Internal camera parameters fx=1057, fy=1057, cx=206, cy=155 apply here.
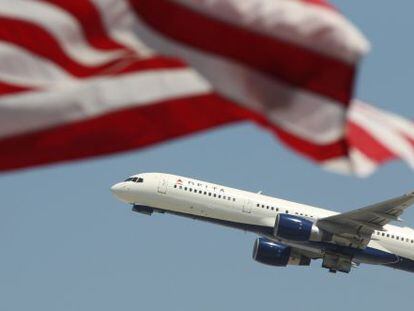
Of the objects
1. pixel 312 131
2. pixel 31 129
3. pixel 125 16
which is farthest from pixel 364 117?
A: pixel 31 129

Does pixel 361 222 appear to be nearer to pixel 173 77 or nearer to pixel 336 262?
pixel 336 262

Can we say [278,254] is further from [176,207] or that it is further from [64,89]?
[64,89]

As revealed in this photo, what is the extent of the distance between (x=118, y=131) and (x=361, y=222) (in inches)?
2262

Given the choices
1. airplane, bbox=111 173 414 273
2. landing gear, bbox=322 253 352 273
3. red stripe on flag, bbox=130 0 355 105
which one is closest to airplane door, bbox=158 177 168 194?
airplane, bbox=111 173 414 273

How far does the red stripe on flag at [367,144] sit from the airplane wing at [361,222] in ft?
173

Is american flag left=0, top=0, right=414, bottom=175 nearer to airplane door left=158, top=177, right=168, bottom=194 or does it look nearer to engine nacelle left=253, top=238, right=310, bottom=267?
airplane door left=158, top=177, right=168, bottom=194

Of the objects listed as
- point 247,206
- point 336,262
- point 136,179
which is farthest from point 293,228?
point 136,179

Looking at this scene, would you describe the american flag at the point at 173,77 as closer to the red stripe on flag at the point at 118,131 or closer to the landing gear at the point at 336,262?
the red stripe on flag at the point at 118,131

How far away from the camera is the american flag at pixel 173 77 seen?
8.48 meters

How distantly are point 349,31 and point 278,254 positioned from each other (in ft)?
189

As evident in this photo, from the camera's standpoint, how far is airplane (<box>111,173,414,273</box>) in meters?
59.2

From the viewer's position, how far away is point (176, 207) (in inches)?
2317

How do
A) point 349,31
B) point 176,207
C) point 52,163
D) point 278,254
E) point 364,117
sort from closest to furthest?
point 349,31
point 52,163
point 364,117
point 176,207
point 278,254

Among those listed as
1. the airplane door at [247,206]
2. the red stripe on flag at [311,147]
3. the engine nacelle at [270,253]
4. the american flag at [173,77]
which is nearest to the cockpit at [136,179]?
the airplane door at [247,206]
